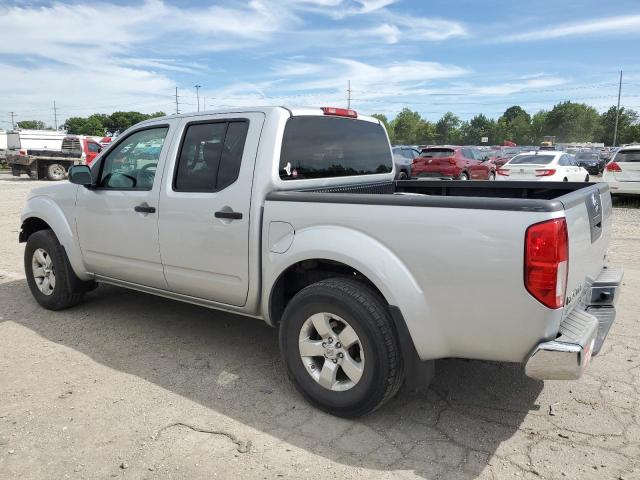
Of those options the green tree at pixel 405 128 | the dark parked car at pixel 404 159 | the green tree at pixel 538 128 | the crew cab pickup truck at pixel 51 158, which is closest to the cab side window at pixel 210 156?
the dark parked car at pixel 404 159

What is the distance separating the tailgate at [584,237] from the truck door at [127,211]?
281 centimetres

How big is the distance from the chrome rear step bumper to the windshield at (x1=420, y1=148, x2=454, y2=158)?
17.8 metres

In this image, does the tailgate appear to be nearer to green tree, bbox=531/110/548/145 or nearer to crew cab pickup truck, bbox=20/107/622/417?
crew cab pickup truck, bbox=20/107/622/417

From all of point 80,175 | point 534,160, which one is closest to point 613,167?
point 534,160

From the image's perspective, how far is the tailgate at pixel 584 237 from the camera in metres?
2.65

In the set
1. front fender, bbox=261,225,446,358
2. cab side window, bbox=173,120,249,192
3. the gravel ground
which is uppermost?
cab side window, bbox=173,120,249,192

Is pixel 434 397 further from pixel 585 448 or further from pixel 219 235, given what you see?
pixel 219 235

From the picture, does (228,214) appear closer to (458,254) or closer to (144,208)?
(144,208)

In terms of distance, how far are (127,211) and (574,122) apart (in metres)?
144

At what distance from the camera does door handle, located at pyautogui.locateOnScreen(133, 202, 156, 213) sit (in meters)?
4.00

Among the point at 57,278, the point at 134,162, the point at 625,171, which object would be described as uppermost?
the point at 134,162

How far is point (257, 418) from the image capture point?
10.4ft

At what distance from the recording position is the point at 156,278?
13.6 feet

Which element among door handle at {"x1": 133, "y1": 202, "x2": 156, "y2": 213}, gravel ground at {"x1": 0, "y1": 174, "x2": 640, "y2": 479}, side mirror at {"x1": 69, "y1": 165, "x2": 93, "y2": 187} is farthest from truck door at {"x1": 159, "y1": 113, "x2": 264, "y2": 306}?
side mirror at {"x1": 69, "y1": 165, "x2": 93, "y2": 187}
